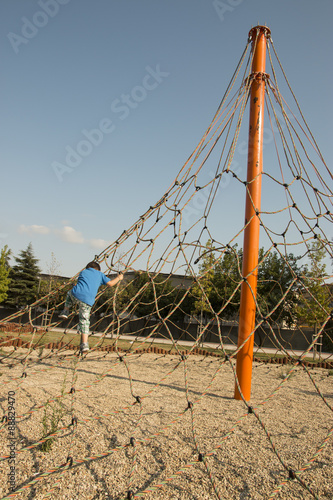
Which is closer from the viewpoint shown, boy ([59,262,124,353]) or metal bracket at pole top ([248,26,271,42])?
boy ([59,262,124,353])

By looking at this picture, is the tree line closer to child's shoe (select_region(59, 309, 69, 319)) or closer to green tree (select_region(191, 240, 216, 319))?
green tree (select_region(191, 240, 216, 319))

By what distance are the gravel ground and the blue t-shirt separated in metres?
1.02

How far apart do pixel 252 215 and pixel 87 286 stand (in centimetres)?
215

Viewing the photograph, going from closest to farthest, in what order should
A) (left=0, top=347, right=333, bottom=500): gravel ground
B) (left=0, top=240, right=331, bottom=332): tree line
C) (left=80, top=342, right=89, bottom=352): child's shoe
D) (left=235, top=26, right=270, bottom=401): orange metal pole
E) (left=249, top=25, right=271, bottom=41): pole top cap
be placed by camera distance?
(left=0, top=347, right=333, bottom=500): gravel ground < (left=235, top=26, right=270, bottom=401): orange metal pole < (left=80, top=342, right=89, bottom=352): child's shoe < (left=249, top=25, right=271, bottom=41): pole top cap < (left=0, top=240, right=331, bottom=332): tree line

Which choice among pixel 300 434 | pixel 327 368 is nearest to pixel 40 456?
pixel 300 434

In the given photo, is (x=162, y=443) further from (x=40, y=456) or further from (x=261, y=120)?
(x=261, y=120)

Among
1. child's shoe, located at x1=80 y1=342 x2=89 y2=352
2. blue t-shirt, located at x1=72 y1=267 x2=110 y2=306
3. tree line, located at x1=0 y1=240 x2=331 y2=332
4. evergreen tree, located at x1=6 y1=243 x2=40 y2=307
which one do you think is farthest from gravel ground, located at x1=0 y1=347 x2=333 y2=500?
evergreen tree, located at x1=6 y1=243 x2=40 y2=307

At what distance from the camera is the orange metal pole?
12.5 feet

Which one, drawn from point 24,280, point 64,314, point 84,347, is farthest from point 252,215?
point 24,280

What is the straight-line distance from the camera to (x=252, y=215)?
4.04 meters

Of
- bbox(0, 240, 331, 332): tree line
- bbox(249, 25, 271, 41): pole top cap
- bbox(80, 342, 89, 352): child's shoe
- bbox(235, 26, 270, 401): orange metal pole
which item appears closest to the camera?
bbox(235, 26, 270, 401): orange metal pole

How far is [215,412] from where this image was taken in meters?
3.36

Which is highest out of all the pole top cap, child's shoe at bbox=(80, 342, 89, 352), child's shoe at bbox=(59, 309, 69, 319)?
the pole top cap

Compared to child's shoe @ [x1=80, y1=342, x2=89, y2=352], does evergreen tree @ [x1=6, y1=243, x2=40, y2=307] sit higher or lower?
higher
